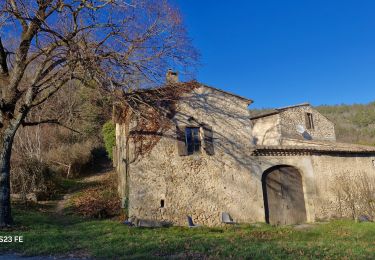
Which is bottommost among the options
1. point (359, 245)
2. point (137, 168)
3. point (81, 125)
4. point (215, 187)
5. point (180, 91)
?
point (359, 245)

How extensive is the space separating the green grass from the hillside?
3595 centimetres

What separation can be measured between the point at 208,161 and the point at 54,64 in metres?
7.12

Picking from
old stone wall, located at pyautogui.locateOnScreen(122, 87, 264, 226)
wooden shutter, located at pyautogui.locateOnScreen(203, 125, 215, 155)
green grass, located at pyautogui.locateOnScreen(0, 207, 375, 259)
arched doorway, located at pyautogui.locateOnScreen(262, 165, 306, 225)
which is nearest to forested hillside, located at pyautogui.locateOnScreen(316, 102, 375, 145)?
arched doorway, located at pyautogui.locateOnScreen(262, 165, 306, 225)

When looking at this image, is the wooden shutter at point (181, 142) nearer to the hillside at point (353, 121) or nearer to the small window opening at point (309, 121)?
the small window opening at point (309, 121)

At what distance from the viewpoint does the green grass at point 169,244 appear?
7.29 meters

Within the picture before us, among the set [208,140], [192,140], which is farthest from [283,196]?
[192,140]

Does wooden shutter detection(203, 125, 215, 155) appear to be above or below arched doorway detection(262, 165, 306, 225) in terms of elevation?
above

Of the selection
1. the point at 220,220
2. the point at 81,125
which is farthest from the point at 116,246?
the point at 81,125

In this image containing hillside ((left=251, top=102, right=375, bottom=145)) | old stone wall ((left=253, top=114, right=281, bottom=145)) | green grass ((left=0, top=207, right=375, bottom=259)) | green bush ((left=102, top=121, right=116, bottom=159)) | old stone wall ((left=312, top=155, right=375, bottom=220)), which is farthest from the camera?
hillside ((left=251, top=102, right=375, bottom=145))

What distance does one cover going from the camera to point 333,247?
831cm

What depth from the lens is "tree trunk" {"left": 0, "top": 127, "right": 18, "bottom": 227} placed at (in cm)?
1044

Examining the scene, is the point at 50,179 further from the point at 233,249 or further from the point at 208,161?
the point at 233,249

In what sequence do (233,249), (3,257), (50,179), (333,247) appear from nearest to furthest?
(3,257), (233,249), (333,247), (50,179)

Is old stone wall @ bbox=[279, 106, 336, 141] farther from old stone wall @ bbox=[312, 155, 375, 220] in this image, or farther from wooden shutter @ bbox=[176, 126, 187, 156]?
wooden shutter @ bbox=[176, 126, 187, 156]
